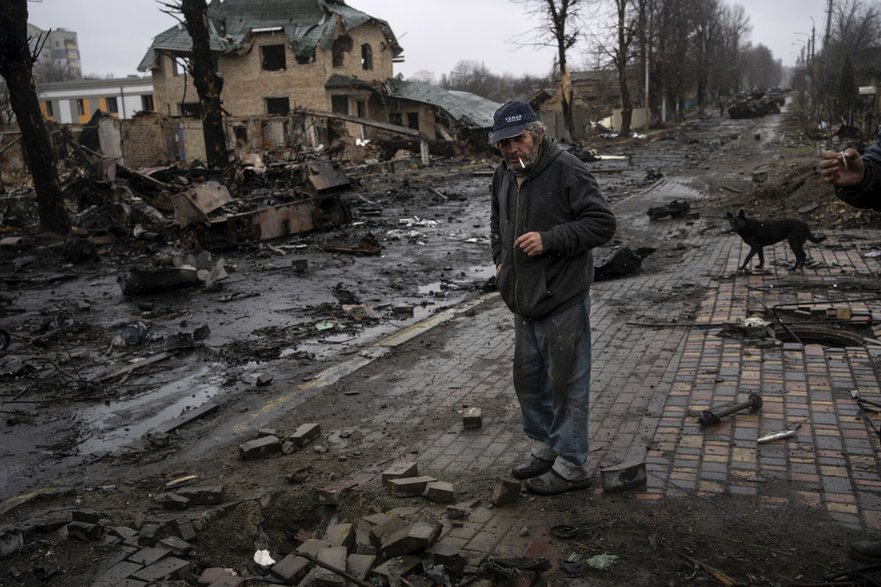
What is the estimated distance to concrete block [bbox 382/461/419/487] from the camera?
175 inches

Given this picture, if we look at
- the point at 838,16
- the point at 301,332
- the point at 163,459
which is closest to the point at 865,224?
the point at 301,332

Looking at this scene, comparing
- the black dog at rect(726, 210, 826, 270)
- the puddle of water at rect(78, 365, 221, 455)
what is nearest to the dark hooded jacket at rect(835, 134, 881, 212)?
the puddle of water at rect(78, 365, 221, 455)

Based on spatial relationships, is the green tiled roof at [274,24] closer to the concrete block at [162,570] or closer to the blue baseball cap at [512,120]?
the blue baseball cap at [512,120]

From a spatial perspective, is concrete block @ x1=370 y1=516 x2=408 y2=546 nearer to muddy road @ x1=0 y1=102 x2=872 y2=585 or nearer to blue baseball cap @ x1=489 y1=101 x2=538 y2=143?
muddy road @ x1=0 y1=102 x2=872 y2=585

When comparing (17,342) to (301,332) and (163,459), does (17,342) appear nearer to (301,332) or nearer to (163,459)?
(301,332)

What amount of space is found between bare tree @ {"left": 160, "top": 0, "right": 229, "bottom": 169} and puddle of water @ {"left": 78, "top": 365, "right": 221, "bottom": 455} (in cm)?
1342

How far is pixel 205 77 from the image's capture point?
19.5m

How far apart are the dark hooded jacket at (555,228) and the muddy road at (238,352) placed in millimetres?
1255

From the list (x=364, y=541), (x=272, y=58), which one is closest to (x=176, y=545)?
(x=364, y=541)

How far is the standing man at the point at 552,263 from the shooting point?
3.97 metres

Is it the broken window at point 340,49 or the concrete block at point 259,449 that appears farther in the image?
the broken window at point 340,49

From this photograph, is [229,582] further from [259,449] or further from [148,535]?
[259,449]

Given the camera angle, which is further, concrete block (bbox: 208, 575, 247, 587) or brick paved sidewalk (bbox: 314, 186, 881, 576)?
brick paved sidewalk (bbox: 314, 186, 881, 576)

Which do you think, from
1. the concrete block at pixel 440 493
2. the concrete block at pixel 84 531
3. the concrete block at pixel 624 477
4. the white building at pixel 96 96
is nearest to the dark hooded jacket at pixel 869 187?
the concrete block at pixel 624 477
